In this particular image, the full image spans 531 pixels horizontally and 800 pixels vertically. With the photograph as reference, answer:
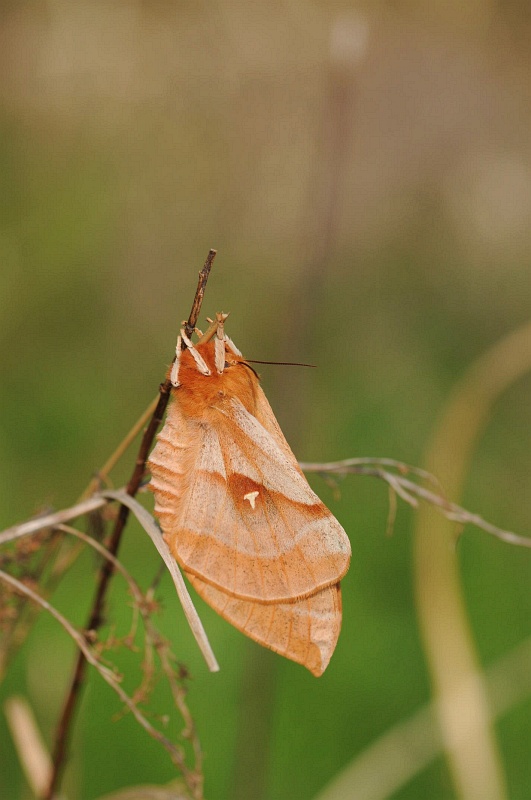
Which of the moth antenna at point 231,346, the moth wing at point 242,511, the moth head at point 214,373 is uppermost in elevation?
the moth antenna at point 231,346

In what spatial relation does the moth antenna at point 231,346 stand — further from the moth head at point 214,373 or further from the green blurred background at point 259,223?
the green blurred background at point 259,223

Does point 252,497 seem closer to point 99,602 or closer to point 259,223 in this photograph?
point 99,602

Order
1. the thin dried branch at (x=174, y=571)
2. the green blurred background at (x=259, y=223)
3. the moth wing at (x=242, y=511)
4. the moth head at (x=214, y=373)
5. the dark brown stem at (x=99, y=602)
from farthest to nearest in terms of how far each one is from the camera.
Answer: the green blurred background at (x=259, y=223)
the moth head at (x=214, y=373)
the moth wing at (x=242, y=511)
the dark brown stem at (x=99, y=602)
the thin dried branch at (x=174, y=571)

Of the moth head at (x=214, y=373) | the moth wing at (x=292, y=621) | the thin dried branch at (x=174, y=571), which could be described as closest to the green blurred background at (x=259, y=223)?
the moth head at (x=214, y=373)

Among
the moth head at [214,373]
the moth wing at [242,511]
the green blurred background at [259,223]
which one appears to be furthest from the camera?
the green blurred background at [259,223]

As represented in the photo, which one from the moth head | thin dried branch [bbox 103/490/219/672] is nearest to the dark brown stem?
thin dried branch [bbox 103/490/219/672]

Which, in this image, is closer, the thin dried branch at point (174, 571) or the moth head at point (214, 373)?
the thin dried branch at point (174, 571)
